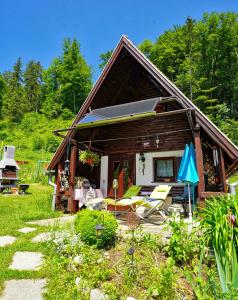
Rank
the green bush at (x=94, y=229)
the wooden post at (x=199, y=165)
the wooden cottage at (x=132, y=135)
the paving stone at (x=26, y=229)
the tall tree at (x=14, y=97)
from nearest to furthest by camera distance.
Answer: the green bush at (x=94, y=229) < the paving stone at (x=26, y=229) < the wooden post at (x=199, y=165) < the wooden cottage at (x=132, y=135) < the tall tree at (x=14, y=97)

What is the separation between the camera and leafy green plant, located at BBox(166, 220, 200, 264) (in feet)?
12.0

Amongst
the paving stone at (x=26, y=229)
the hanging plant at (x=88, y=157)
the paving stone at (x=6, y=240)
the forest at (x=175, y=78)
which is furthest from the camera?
the forest at (x=175, y=78)

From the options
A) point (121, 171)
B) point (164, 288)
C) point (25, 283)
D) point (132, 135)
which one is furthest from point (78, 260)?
point (132, 135)

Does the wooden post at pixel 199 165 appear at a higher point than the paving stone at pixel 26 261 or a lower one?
higher

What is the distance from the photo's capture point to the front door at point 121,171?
10320mm

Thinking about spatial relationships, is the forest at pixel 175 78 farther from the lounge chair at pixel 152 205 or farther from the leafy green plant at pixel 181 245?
the leafy green plant at pixel 181 245

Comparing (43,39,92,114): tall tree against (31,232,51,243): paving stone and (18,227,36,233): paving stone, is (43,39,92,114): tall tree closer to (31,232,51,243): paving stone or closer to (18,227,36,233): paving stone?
(18,227,36,233): paving stone

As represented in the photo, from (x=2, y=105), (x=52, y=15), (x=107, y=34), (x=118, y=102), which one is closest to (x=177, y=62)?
(x=107, y=34)

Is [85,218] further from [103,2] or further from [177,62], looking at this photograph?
[177,62]

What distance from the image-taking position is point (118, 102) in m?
10.3

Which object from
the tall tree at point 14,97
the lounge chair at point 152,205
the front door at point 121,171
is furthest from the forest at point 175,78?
the lounge chair at point 152,205

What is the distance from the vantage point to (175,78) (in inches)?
1149

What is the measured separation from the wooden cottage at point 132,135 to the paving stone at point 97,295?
15.5 feet

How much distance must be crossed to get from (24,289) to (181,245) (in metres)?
2.26
